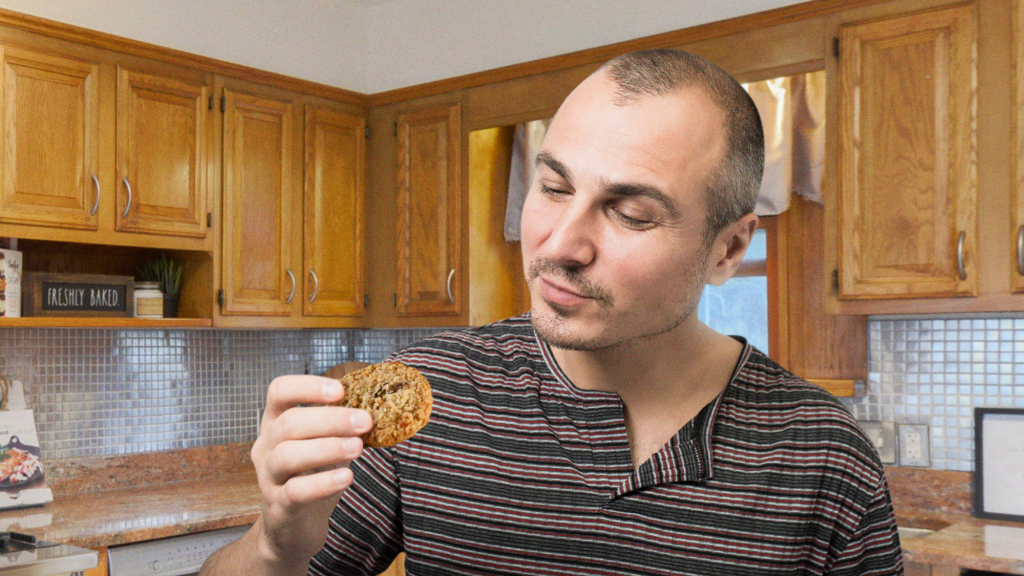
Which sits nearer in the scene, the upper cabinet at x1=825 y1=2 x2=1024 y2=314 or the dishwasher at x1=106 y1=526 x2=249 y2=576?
the upper cabinet at x1=825 y1=2 x2=1024 y2=314

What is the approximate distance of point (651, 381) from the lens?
3.66 feet

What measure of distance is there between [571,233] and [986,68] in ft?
6.36

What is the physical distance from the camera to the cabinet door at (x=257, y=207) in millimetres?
3252

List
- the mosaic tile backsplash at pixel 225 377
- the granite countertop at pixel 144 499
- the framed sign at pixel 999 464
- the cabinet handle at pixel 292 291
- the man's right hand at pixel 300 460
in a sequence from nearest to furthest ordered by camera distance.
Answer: the man's right hand at pixel 300 460
the granite countertop at pixel 144 499
the framed sign at pixel 999 464
the mosaic tile backsplash at pixel 225 377
the cabinet handle at pixel 292 291

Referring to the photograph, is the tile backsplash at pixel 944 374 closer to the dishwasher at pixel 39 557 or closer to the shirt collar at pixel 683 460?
the shirt collar at pixel 683 460

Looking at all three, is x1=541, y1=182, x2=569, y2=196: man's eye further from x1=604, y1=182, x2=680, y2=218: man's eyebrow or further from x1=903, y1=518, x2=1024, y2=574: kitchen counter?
x1=903, y1=518, x2=1024, y2=574: kitchen counter

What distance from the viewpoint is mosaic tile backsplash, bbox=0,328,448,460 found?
10.1 feet

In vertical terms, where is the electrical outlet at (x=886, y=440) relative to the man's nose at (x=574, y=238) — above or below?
below

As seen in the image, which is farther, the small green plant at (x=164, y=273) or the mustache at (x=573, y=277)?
the small green plant at (x=164, y=273)

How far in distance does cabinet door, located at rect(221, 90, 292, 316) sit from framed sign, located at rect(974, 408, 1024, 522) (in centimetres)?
241

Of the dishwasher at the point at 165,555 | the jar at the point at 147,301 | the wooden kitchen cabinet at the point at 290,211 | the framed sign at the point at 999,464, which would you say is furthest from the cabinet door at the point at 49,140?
the framed sign at the point at 999,464

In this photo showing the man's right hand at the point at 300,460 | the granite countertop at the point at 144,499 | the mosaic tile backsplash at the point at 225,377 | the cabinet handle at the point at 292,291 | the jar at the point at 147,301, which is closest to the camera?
the man's right hand at the point at 300,460

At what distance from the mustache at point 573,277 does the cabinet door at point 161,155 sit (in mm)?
2349

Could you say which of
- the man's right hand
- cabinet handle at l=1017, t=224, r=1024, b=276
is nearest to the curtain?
cabinet handle at l=1017, t=224, r=1024, b=276
